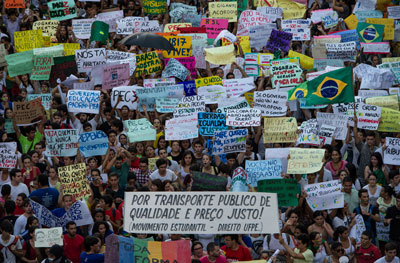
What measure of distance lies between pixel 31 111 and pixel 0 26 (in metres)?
4.59

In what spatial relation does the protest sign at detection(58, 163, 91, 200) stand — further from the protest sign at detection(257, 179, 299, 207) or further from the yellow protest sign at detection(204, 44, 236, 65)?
the yellow protest sign at detection(204, 44, 236, 65)

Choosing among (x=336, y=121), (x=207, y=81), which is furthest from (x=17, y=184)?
(x=336, y=121)

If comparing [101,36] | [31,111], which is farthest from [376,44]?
[31,111]

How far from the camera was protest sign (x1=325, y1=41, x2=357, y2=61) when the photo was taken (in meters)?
20.8

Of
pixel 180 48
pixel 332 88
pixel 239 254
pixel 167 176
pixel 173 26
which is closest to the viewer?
pixel 239 254

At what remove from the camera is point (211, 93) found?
18891 mm

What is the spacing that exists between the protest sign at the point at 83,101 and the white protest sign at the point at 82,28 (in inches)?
136

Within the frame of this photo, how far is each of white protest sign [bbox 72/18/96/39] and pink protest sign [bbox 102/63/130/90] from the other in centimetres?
237

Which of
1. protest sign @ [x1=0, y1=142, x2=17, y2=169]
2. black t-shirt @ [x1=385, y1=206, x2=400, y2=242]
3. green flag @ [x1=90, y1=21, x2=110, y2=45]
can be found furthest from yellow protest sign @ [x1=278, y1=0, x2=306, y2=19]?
protest sign @ [x1=0, y1=142, x2=17, y2=169]

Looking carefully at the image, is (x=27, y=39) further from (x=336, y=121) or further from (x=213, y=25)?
(x=336, y=121)

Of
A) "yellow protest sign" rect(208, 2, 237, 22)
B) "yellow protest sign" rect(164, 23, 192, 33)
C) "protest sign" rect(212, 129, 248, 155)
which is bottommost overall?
"protest sign" rect(212, 129, 248, 155)

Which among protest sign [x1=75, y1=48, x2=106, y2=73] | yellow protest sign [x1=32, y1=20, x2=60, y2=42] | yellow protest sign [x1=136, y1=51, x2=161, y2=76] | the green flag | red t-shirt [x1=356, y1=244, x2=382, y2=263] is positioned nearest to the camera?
red t-shirt [x1=356, y1=244, x2=382, y2=263]

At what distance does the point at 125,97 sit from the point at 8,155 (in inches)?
116

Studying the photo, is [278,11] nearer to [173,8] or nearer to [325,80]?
[173,8]
